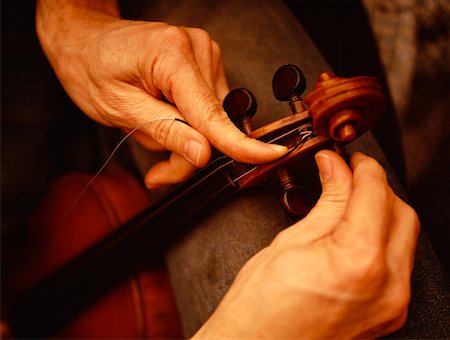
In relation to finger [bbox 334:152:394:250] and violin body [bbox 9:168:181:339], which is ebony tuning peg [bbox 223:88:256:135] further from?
violin body [bbox 9:168:181:339]

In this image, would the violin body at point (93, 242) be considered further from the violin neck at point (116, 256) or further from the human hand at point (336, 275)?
the human hand at point (336, 275)

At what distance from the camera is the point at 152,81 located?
2.68 ft

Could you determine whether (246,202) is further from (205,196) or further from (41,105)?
(41,105)

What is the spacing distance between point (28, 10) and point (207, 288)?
3.32 feet

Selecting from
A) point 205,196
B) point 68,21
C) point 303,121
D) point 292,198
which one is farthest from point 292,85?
point 68,21

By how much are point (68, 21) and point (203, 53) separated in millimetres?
413

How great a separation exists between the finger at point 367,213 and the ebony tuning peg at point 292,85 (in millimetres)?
189

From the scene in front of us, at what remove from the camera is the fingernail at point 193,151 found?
0.75 metres

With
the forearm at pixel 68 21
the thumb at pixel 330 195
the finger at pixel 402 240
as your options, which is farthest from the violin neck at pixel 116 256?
the forearm at pixel 68 21

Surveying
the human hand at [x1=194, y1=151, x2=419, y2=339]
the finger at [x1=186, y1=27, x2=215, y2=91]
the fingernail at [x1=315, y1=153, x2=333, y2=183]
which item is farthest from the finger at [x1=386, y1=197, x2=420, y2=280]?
the finger at [x1=186, y1=27, x2=215, y2=91]

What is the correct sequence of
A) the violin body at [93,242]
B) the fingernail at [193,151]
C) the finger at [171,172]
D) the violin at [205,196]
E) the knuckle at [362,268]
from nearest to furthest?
the knuckle at [362,268] → the violin at [205,196] → the fingernail at [193,151] → the finger at [171,172] → the violin body at [93,242]

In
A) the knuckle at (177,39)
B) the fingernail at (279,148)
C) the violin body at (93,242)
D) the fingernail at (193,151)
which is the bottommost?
the violin body at (93,242)

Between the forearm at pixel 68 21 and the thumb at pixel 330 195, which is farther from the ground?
the forearm at pixel 68 21

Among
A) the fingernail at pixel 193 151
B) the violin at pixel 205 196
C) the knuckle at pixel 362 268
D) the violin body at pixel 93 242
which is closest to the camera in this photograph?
the knuckle at pixel 362 268
